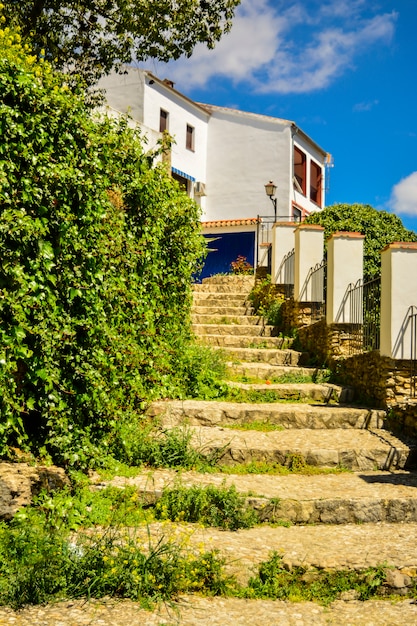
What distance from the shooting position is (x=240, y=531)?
476 cm

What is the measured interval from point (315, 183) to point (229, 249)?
11.0 m

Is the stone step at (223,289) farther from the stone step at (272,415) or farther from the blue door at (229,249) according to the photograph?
the blue door at (229,249)

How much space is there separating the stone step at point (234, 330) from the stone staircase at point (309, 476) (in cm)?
191

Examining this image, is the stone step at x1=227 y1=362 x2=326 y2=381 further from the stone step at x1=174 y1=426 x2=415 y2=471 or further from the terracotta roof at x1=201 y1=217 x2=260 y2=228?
the terracotta roof at x1=201 y1=217 x2=260 y2=228

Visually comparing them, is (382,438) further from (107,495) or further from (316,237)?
(316,237)

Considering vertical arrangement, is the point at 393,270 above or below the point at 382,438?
above

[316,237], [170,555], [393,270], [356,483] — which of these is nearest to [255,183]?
[316,237]

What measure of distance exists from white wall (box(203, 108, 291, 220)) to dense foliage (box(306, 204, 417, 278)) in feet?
44.5

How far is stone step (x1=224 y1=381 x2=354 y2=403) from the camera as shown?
26.6ft

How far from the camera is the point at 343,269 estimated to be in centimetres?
928

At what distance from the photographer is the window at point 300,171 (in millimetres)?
29089

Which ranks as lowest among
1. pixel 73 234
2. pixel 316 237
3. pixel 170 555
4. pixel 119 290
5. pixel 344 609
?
pixel 344 609

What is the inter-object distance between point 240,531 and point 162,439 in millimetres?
1589

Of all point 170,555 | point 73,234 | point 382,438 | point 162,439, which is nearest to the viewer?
point 170,555
